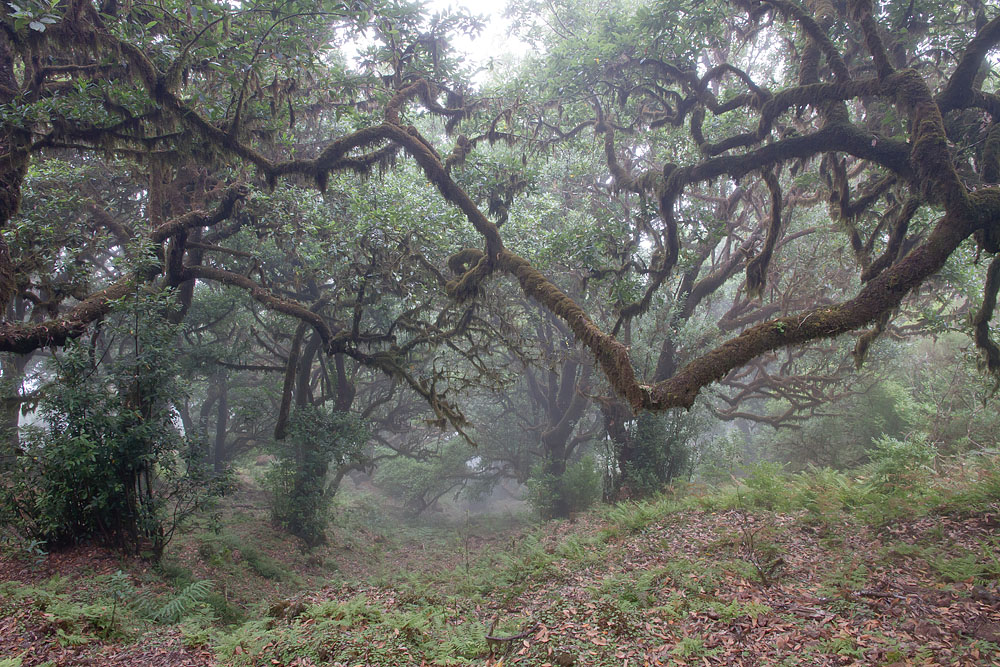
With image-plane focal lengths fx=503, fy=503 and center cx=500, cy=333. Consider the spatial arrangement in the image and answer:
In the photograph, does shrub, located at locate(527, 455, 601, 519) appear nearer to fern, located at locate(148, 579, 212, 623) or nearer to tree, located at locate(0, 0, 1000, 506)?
tree, located at locate(0, 0, 1000, 506)

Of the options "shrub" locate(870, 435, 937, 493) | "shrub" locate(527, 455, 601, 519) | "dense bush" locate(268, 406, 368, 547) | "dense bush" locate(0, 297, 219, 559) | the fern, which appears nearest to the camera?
the fern

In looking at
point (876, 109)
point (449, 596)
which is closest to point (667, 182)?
point (876, 109)

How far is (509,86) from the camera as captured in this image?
12875mm

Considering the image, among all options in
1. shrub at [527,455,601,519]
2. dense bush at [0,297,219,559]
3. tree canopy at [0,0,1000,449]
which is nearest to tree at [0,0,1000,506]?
tree canopy at [0,0,1000,449]

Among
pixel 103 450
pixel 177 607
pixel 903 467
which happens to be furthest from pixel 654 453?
pixel 103 450

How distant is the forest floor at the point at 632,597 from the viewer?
186 inches

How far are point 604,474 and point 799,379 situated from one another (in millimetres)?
6082

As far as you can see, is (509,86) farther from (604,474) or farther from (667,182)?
(604,474)

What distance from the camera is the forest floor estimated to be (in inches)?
186

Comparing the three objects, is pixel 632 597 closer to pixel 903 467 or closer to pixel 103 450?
pixel 903 467

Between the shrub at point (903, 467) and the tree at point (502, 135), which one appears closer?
the tree at point (502, 135)

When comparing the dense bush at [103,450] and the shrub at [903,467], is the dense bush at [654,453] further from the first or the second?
the dense bush at [103,450]

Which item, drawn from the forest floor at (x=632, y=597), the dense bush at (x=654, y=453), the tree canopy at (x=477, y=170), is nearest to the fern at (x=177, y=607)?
the forest floor at (x=632, y=597)

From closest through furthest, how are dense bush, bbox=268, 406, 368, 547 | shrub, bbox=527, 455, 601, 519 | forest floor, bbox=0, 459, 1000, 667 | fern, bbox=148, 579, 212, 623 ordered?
forest floor, bbox=0, 459, 1000, 667
fern, bbox=148, 579, 212, 623
dense bush, bbox=268, 406, 368, 547
shrub, bbox=527, 455, 601, 519
